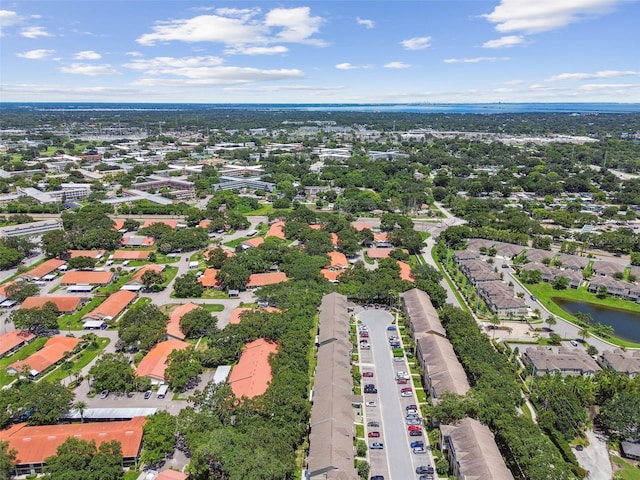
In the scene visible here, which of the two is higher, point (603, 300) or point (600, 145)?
point (600, 145)

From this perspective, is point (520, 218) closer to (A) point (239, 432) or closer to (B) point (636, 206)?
(B) point (636, 206)

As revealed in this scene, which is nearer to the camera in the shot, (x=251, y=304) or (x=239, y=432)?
(x=239, y=432)

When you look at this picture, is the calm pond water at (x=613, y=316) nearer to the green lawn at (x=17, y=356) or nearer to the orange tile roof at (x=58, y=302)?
the orange tile roof at (x=58, y=302)

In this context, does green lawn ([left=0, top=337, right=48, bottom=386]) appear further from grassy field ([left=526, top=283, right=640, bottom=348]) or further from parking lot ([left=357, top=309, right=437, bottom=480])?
grassy field ([left=526, top=283, right=640, bottom=348])

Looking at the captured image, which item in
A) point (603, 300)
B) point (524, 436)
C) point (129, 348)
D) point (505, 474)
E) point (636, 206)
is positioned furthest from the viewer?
point (636, 206)

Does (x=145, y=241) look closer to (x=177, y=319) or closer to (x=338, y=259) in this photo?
(x=177, y=319)

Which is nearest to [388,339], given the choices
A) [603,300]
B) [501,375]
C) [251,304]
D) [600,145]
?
[501,375]
